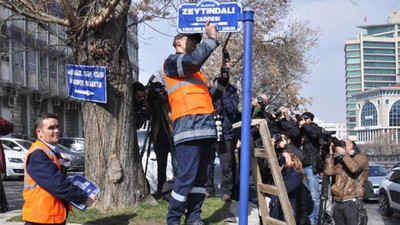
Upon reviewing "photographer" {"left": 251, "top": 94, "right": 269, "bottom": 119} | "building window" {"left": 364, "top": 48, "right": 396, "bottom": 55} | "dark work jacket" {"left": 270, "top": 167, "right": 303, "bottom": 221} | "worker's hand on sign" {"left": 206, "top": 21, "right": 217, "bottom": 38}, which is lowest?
"dark work jacket" {"left": 270, "top": 167, "right": 303, "bottom": 221}

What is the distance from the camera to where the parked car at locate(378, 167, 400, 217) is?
13.8 metres

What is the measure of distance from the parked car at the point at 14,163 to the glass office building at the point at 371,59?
6205 inches

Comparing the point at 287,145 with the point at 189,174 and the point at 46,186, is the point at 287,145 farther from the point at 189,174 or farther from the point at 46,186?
the point at 46,186

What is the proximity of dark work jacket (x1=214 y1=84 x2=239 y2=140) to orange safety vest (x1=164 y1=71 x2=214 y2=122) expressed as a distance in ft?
8.05

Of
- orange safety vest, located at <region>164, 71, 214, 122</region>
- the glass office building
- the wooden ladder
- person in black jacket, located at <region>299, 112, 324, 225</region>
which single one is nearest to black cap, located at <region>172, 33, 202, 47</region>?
orange safety vest, located at <region>164, 71, 214, 122</region>

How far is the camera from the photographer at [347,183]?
6836 millimetres

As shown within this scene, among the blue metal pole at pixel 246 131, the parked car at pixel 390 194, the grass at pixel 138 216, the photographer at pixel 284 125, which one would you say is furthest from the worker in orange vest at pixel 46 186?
the parked car at pixel 390 194

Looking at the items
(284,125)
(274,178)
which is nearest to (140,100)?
(284,125)

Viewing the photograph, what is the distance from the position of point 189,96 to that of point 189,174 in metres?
0.76

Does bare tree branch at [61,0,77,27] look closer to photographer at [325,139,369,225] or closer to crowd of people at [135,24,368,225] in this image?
crowd of people at [135,24,368,225]

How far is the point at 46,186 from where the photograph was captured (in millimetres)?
4402

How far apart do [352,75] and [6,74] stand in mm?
161951

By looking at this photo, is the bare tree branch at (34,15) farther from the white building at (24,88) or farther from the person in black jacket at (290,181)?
the white building at (24,88)

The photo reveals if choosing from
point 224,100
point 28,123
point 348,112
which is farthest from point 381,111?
point 224,100
